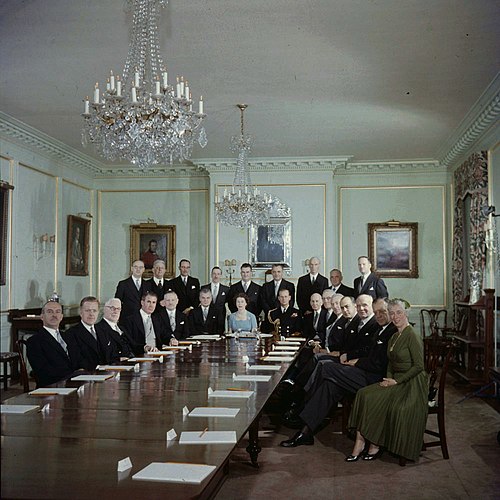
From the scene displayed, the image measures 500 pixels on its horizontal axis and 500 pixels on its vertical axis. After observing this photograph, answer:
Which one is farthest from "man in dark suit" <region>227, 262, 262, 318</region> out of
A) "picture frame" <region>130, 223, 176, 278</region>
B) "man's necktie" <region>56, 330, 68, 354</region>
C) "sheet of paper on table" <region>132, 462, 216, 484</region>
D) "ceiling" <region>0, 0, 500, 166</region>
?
"sheet of paper on table" <region>132, 462, 216, 484</region>

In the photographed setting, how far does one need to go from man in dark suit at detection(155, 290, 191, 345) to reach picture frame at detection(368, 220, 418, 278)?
5.11 meters

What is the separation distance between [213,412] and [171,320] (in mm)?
4923

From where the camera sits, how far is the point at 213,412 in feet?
11.6

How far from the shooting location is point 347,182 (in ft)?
41.5

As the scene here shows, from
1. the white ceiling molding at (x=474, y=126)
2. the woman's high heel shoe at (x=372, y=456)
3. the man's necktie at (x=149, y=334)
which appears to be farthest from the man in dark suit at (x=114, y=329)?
the white ceiling molding at (x=474, y=126)

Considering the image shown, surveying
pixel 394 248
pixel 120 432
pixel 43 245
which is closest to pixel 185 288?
pixel 43 245

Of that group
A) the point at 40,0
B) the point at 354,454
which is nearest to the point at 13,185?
the point at 40,0

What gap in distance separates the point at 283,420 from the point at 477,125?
5.21 m

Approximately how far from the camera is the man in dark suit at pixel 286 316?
891 centimetres

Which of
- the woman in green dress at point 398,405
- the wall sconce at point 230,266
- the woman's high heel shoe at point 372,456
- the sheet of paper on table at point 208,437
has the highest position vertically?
the wall sconce at point 230,266

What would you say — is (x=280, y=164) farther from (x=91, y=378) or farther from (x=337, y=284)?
(x=91, y=378)

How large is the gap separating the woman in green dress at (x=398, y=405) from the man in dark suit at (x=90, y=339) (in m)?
2.45

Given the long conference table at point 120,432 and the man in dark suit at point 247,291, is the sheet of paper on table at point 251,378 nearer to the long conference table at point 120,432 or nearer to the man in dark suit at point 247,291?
the long conference table at point 120,432

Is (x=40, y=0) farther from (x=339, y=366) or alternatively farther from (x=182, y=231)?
(x=182, y=231)
